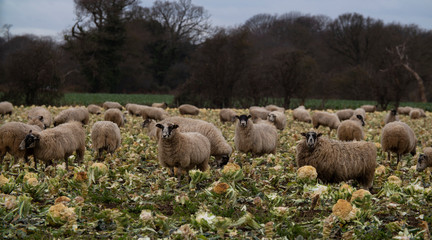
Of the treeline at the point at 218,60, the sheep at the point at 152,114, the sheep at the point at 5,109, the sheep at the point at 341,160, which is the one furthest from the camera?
the treeline at the point at 218,60

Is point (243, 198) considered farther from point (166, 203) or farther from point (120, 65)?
point (120, 65)

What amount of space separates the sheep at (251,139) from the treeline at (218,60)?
2516 cm

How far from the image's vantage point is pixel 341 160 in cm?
782

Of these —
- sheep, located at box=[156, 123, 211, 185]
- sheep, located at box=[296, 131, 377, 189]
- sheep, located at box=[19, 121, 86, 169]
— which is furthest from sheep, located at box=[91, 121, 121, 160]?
sheep, located at box=[296, 131, 377, 189]

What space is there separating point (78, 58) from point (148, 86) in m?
13.5

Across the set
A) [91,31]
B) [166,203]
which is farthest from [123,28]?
[166,203]

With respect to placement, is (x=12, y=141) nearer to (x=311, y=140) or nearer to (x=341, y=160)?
(x=311, y=140)

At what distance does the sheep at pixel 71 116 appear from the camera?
57.1 ft

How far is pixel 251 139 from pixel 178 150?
157 inches

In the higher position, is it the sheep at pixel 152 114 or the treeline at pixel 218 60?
the treeline at pixel 218 60

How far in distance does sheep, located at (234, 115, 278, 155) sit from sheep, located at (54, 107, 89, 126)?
8.27m

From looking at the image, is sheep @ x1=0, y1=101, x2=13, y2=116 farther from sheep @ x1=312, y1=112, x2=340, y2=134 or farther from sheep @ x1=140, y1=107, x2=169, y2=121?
sheep @ x1=312, y1=112, x2=340, y2=134

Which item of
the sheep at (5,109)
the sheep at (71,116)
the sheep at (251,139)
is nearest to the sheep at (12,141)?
the sheep at (251,139)

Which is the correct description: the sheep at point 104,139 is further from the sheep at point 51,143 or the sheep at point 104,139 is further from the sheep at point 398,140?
the sheep at point 398,140
